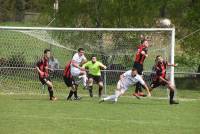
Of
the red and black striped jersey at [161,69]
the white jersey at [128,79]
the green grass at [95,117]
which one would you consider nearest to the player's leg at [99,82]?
the green grass at [95,117]

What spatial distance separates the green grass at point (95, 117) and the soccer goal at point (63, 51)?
2.51 meters

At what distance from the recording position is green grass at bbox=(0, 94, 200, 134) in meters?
14.2

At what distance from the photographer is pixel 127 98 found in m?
23.6

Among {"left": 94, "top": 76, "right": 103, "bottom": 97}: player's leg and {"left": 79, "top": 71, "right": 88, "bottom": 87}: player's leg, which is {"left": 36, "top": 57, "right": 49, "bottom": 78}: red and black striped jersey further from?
{"left": 94, "top": 76, "right": 103, "bottom": 97}: player's leg

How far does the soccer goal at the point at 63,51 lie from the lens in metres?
24.5

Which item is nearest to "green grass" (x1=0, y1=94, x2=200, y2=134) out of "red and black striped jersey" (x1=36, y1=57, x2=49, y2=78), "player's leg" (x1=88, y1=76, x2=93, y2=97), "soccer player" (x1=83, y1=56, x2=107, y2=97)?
"red and black striped jersey" (x1=36, y1=57, x2=49, y2=78)

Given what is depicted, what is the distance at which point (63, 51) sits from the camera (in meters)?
25.3

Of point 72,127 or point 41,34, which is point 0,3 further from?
point 72,127

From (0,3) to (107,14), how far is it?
8870 mm

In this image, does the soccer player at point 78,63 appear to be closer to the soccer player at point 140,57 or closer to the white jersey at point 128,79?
the soccer player at point 140,57

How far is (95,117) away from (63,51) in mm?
9078

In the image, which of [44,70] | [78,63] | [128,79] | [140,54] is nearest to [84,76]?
[78,63]

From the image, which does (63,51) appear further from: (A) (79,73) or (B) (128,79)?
(B) (128,79)

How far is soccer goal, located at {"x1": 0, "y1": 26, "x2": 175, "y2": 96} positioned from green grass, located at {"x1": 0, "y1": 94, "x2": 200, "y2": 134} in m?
2.51
